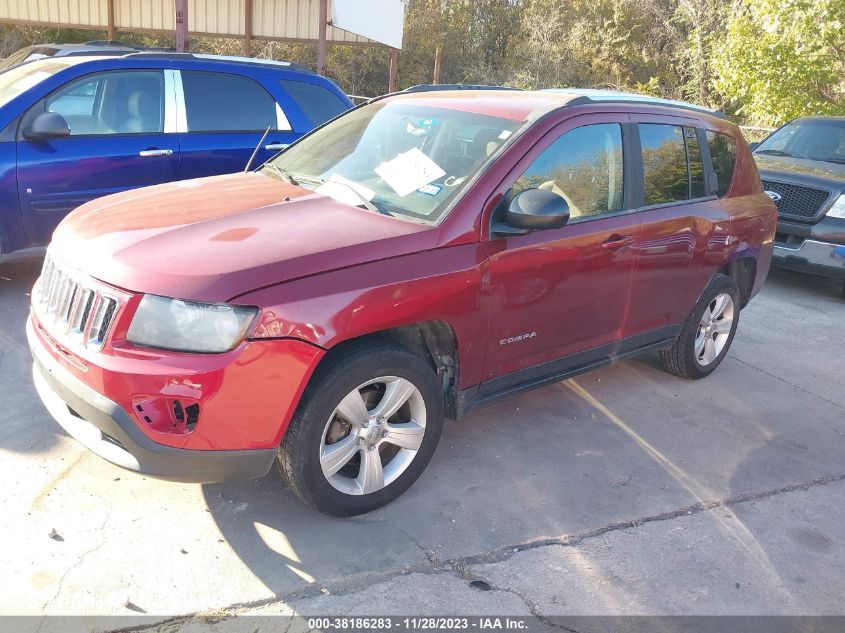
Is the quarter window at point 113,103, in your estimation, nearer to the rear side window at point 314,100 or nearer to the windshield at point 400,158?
the rear side window at point 314,100

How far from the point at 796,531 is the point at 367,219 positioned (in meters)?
2.50

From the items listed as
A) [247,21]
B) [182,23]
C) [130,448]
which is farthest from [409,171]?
[247,21]

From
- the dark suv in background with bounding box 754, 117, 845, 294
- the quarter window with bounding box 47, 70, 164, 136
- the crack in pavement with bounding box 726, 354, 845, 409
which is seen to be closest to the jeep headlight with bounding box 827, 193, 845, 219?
the dark suv in background with bounding box 754, 117, 845, 294

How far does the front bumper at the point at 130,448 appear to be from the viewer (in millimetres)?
2723

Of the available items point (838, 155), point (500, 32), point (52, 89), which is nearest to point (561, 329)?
point (52, 89)

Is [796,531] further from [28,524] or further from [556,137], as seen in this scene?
[28,524]

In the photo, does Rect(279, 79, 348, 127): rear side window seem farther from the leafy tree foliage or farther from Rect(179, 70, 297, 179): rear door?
the leafy tree foliage

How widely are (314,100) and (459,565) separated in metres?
4.91

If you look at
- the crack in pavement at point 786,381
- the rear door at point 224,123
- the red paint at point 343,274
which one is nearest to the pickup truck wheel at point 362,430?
the red paint at point 343,274

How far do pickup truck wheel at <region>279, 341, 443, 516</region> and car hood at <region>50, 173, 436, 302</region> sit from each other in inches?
17.0

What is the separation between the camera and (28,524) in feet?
10.1

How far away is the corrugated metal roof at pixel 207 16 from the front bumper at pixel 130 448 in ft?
43.8

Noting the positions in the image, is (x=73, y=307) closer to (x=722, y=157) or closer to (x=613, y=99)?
(x=613, y=99)

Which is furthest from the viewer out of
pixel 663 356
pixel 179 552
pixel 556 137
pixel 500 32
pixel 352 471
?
pixel 500 32
